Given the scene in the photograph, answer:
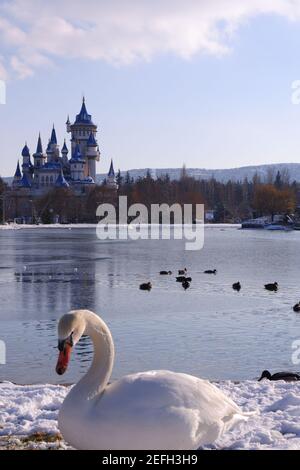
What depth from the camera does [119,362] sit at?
11.5 m

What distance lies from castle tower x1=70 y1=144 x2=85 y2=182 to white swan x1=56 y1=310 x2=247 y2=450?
124697mm

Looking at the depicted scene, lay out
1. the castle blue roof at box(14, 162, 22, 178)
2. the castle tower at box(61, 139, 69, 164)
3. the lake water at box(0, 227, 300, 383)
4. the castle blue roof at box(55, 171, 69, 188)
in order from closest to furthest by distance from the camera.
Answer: the lake water at box(0, 227, 300, 383) < the castle blue roof at box(55, 171, 69, 188) < the castle blue roof at box(14, 162, 22, 178) < the castle tower at box(61, 139, 69, 164)

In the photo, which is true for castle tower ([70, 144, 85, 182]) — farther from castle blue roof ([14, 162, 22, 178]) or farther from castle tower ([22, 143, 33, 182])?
castle blue roof ([14, 162, 22, 178])

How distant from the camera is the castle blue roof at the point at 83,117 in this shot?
136375 millimetres

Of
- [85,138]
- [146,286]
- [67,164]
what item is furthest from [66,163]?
[146,286]

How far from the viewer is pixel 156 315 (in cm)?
1738

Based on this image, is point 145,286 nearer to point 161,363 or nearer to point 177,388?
point 161,363

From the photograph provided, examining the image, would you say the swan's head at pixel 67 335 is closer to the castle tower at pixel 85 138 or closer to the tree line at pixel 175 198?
the tree line at pixel 175 198

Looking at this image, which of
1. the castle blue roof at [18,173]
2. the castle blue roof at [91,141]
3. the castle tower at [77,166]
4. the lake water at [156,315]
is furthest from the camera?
the castle blue roof at [91,141]

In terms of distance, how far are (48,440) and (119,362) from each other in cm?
584

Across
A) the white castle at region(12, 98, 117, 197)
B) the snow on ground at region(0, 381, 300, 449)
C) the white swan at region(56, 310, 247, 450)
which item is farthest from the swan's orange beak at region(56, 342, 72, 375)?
the white castle at region(12, 98, 117, 197)

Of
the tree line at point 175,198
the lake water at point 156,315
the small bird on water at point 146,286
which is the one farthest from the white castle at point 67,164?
the small bird on water at point 146,286

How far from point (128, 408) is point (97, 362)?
0.51m

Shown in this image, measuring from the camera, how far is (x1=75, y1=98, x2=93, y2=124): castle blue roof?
447 feet
